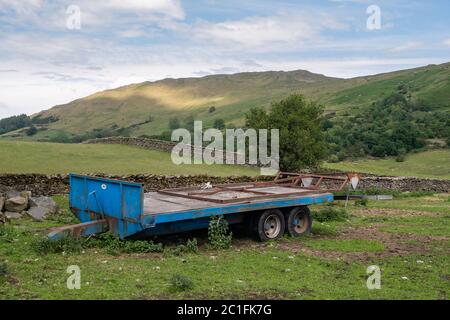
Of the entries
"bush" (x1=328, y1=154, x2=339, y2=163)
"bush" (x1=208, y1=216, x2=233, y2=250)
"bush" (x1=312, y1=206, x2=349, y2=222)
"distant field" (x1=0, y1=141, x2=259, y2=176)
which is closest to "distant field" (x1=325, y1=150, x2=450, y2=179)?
"bush" (x1=328, y1=154, x2=339, y2=163)

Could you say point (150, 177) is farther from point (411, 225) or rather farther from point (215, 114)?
point (215, 114)

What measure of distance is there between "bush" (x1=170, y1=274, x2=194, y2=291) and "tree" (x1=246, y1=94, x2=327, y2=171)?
1776cm

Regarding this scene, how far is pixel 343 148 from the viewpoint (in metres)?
55.0

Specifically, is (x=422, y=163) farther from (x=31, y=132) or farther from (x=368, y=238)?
(x=31, y=132)

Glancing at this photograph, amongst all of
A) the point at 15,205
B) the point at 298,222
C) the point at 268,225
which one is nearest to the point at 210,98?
the point at 15,205

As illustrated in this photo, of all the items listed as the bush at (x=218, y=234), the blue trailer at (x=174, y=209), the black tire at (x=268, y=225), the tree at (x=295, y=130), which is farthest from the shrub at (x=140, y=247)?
the tree at (x=295, y=130)

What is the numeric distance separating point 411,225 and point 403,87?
9473 centimetres

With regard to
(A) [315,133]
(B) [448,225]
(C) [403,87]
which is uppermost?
(C) [403,87]

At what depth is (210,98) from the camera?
164 metres

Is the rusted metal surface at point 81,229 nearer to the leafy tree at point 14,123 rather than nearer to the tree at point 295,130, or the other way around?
the tree at point 295,130

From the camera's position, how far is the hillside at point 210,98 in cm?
10300

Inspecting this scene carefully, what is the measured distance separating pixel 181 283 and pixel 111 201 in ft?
11.3

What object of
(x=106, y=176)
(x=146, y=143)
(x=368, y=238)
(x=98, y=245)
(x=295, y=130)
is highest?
(x=295, y=130)
